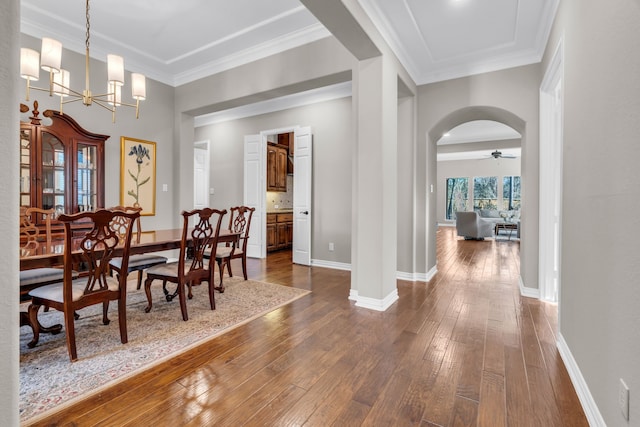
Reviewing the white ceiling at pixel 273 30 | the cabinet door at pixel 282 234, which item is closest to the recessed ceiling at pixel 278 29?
the white ceiling at pixel 273 30

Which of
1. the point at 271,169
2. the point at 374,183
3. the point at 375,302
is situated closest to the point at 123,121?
the point at 271,169

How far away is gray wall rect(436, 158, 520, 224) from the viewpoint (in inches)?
478

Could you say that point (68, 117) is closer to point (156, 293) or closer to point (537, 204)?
point (156, 293)

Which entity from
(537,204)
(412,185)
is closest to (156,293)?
(412,185)

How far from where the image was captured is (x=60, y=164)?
3.67m

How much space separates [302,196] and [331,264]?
4.24 ft

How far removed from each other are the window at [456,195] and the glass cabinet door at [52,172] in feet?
43.0

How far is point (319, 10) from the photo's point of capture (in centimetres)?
246

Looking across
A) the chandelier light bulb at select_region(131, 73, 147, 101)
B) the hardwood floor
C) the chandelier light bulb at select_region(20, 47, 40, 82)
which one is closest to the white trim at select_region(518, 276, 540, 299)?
the hardwood floor

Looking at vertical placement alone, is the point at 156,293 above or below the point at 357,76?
below

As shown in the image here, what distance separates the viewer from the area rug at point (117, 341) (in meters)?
1.79

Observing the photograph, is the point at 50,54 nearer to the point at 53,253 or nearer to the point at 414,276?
the point at 53,253

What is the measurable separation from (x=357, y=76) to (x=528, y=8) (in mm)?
1672

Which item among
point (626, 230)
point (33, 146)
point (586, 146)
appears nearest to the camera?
point (626, 230)
